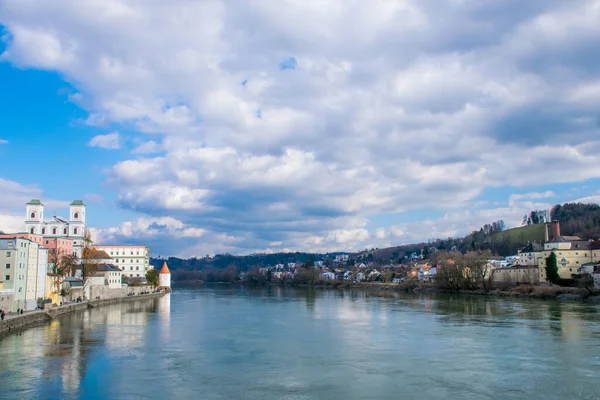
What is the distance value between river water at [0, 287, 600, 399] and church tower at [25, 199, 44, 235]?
110ft

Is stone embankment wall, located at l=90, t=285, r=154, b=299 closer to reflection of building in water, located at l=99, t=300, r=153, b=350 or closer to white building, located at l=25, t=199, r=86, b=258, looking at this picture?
white building, located at l=25, t=199, r=86, b=258

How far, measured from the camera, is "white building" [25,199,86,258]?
5769 centimetres

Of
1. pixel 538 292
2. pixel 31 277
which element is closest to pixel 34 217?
pixel 31 277

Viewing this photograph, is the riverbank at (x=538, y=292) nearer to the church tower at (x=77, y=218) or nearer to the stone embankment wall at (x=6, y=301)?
the stone embankment wall at (x=6, y=301)

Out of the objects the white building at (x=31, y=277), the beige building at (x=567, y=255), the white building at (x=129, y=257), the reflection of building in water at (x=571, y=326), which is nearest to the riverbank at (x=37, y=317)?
the white building at (x=31, y=277)

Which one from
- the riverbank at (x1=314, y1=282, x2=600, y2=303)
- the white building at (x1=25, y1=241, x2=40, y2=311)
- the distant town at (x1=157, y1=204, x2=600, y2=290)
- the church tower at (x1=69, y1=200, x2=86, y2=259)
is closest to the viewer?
the white building at (x1=25, y1=241, x2=40, y2=311)

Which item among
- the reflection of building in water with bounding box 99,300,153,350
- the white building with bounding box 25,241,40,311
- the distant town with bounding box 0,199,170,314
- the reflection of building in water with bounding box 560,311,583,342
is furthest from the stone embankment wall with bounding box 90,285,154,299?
the reflection of building in water with bounding box 560,311,583,342

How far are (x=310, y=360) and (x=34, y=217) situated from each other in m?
52.1

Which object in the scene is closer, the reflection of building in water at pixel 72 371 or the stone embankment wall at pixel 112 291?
the reflection of building in water at pixel 72 371

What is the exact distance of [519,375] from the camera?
14.6m

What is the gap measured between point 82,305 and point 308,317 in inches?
851

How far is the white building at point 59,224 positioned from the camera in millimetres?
57688

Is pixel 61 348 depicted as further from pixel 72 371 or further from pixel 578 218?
pixel 578 218

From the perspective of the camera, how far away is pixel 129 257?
7706 cm
